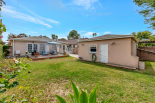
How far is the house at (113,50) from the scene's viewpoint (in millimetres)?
6418

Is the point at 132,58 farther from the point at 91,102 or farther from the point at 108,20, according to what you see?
the point at 108,20

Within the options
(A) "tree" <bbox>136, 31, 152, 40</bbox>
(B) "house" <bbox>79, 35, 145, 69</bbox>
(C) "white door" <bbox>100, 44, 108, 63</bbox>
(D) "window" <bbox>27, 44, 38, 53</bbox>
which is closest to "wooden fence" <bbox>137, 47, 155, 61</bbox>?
(B) "house" <bbox>79, 35, 145, 69</bbox>

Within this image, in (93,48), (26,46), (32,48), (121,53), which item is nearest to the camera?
(121,53)

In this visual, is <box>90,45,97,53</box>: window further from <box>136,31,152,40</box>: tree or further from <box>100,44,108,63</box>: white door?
<box>136,31,152,40</box>: tree

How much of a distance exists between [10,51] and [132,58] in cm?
1714

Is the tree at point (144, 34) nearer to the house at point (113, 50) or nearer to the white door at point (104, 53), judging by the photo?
the house at point (113, 50)

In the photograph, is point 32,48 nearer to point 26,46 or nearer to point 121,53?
point 26,46

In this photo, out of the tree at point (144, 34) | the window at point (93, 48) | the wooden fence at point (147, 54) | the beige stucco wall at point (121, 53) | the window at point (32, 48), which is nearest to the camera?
the beige stucco wall at point (121, 53)

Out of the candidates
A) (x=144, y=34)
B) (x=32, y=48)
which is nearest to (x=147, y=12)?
Answer: (x=32, y=48)

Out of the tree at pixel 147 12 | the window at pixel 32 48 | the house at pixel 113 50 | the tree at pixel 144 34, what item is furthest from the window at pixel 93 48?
the tree at pixel 144 34

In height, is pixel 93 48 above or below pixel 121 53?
above

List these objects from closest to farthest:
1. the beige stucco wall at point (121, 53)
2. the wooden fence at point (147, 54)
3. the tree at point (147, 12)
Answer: the beige stucco wall at point (121, 53)
the tree at point (147, 12)
the wooden fence at point (147, 54)

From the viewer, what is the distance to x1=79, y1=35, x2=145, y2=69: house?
642 centimetres

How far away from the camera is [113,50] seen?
746cm
